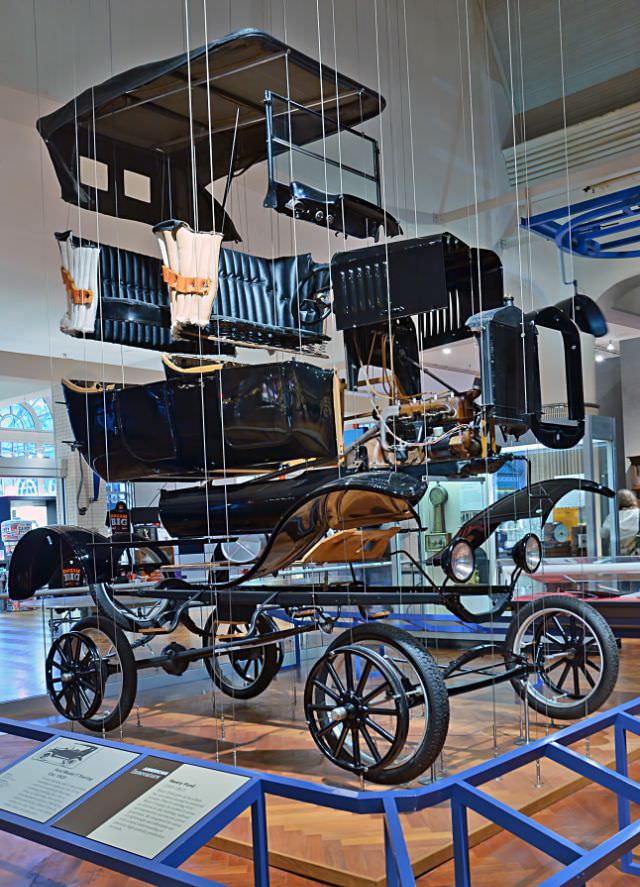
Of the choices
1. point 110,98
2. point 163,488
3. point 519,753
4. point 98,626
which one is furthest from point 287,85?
point 519,753

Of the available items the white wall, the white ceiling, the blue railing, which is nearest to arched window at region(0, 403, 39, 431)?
the white wall

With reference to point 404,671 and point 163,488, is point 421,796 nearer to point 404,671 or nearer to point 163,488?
point 404,671

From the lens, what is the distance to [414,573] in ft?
27.6

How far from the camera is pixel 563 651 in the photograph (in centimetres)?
490

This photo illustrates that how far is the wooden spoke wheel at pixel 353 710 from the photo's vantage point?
3.69m

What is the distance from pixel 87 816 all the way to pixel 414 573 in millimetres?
6208

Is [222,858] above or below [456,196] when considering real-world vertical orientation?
below

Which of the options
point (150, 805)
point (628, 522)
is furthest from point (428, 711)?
point (628, 522)

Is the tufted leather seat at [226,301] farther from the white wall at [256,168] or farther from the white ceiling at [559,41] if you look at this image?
the white ceiling at [559,41]

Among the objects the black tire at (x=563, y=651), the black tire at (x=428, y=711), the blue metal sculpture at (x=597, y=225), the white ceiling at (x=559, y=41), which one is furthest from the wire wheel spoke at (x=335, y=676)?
the white ceiling at (x=559, y=41)

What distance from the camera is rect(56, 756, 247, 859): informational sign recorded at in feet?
7.25

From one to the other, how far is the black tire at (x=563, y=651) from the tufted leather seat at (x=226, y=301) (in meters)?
1.84

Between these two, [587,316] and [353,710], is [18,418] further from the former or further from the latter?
[587,316]

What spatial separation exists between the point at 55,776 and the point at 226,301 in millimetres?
2836
